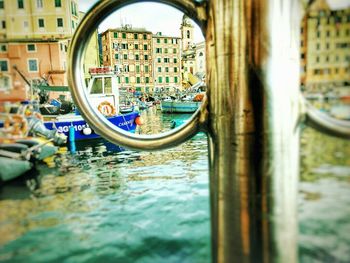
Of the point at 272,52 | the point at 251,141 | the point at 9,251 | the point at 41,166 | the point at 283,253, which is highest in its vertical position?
the point at 272,52

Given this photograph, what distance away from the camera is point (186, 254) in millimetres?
868

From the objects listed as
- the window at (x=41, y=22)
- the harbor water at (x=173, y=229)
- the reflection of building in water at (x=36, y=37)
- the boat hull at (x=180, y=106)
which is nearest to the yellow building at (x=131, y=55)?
the reflection of building in water at (x=36, y=37)

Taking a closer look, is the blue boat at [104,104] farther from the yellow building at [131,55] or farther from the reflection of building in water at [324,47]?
the yellow building at [131,55]

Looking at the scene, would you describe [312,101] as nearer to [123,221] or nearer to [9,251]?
[123,221]

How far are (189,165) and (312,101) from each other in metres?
4.11

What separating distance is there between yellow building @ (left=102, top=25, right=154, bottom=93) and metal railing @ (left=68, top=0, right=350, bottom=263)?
4238 cm

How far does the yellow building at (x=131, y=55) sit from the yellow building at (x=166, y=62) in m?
1.28

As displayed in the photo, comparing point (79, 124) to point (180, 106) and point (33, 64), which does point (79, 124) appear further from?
point (33, 64)

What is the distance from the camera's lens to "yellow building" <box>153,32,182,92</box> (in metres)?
46.7

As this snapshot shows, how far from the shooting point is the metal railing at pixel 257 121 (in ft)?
1.22

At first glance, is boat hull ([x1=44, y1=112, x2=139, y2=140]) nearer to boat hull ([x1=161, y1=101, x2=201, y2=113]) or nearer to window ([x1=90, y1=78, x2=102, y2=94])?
window ([x1=90, y1=78, x2=102, y2=94])

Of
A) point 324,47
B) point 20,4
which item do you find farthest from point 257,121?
point 20,4

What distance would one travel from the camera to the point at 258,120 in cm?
38

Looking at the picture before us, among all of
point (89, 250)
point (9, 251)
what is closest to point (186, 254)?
point (89, 250)
